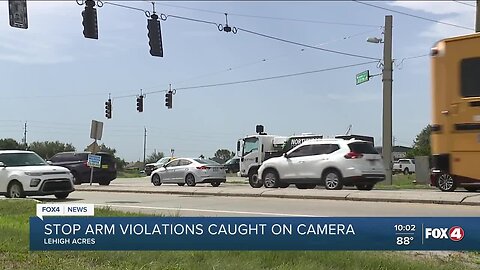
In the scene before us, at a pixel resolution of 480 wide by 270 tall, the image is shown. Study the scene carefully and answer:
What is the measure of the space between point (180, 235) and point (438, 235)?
2994mm

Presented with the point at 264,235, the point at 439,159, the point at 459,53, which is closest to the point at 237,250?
the point at 264,235

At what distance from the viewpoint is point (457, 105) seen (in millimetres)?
8055

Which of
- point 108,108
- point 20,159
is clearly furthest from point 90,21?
point 108,108

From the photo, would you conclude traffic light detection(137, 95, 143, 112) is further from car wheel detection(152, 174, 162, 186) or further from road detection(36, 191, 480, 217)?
road detection(36, 191, 480, 217)

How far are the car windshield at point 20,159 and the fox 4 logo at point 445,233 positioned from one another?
12.2 meters

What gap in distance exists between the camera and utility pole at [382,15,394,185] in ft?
82.5

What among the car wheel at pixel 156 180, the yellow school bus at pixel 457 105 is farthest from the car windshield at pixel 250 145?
the yellow school bus at pixel 457 105

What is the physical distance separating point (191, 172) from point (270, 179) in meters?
5.96

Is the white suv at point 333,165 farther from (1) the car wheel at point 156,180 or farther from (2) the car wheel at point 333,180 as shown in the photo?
(1) the car wheel at point 156,180

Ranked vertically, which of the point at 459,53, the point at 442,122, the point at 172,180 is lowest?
the point at 172,180

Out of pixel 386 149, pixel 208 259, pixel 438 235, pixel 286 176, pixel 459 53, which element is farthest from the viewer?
pixel 386 149

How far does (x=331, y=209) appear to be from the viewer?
13.0 metres

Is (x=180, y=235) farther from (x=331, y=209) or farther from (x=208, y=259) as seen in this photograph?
(x=331, y=209)

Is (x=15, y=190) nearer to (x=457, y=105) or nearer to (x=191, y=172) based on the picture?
(x=191, y=172)
